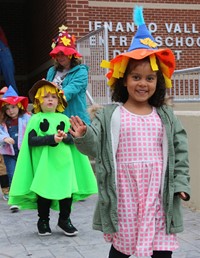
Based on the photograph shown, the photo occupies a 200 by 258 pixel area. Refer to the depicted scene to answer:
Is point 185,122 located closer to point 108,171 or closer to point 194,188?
point 194,188

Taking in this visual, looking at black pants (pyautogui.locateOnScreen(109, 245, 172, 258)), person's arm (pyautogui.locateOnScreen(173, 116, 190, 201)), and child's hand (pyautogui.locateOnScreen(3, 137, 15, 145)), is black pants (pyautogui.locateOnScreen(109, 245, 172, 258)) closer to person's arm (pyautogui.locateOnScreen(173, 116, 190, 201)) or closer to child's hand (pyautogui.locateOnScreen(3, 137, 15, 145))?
person's arm (pyautogui.locateOnScreen(173, 116, 190, 201))

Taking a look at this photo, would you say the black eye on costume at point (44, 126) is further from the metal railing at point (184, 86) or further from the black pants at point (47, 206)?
the metal railing at point (184, 86)

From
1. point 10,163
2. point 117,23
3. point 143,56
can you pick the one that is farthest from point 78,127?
point 117,23

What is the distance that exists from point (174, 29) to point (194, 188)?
7.50 meters

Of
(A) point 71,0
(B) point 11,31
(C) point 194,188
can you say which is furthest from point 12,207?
(B) point 11,31

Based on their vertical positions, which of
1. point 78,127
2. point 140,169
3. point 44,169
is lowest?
point 44,169

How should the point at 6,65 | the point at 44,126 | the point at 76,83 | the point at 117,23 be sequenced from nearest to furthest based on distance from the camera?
the point at 44,126 → the point at 76,83 → the point at 6,65 → the point at 117,23

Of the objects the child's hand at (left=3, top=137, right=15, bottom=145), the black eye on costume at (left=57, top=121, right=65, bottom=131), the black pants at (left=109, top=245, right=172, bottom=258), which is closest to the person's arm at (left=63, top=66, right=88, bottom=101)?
the black eye on costume at (left=57, top=121, right=65, bottom=131)

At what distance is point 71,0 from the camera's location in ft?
33.5

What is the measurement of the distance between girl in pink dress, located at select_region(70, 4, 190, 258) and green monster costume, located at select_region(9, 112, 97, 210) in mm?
1766

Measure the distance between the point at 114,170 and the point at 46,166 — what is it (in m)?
1.96

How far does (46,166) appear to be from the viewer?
481cm

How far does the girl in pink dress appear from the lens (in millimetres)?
2957

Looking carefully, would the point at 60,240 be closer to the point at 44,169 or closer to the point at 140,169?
the point at 44,169
